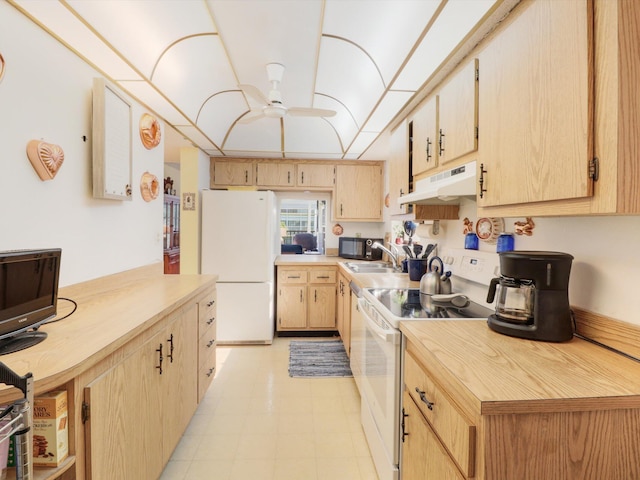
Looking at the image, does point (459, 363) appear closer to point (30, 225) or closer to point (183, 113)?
point (30, 225)

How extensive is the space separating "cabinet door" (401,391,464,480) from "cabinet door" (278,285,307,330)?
8.29 ft

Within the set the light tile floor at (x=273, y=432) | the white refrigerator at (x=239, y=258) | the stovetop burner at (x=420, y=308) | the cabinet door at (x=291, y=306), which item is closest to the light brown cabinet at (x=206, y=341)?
the light tile floor at (x=273, y=432)

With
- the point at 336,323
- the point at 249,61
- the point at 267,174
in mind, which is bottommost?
the point at 336,323

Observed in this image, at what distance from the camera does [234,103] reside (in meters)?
2.77

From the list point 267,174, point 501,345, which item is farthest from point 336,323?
point 501,345

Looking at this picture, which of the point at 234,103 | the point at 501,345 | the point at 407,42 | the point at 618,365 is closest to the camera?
the point at 618,365

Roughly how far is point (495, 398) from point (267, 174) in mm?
3739

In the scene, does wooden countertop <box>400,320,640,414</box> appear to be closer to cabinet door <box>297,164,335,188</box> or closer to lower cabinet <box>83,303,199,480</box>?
lower cabinet <box>83,303,199,480</box>

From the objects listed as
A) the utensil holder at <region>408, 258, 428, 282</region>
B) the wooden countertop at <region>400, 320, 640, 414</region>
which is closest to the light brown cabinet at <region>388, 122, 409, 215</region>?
the utensil holder at <region>408, 258, 428, 282</region>

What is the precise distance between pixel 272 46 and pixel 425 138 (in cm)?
110

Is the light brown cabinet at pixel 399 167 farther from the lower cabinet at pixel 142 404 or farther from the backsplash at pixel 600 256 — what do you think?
the lower cabinet at pixel 142 404

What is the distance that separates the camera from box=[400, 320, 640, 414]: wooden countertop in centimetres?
77

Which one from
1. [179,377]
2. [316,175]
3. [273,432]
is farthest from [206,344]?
[316,175]

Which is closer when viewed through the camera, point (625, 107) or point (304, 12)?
point (625, 107)
